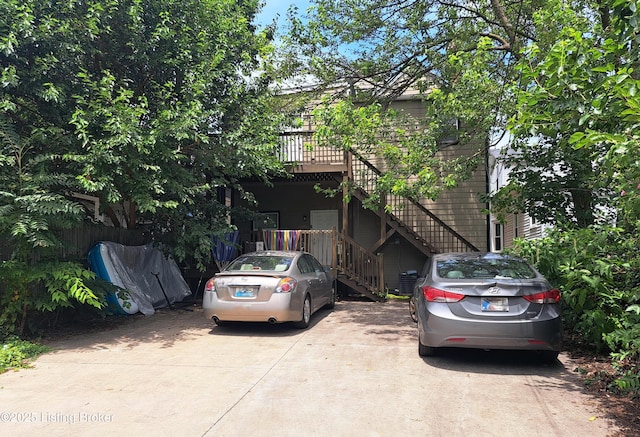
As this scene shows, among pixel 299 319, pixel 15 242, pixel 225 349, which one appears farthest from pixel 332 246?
pixel 15 242

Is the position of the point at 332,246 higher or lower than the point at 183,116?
lower

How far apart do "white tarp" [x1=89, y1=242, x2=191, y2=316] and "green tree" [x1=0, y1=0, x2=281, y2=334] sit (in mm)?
1066

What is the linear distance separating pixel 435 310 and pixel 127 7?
7293 millimetres

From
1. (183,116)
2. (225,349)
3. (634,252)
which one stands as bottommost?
(225,349)

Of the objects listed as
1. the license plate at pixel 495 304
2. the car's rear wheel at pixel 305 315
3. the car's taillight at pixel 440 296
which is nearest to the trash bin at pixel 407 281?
the car's rear wheel at pixel 305 315

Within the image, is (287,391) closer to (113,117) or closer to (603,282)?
(603,282)

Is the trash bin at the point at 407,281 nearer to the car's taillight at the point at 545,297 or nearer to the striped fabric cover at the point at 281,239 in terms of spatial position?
the striped fabric cover at the point at 281,239

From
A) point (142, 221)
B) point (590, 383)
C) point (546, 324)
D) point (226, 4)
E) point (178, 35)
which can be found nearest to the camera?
point (590, 383)

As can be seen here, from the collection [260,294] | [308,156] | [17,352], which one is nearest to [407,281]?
[308,156]

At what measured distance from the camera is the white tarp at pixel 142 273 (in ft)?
30.0

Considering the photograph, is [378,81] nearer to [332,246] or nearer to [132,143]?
[332,246]

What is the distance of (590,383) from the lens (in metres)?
5.12

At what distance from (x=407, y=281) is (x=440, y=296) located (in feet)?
24.4

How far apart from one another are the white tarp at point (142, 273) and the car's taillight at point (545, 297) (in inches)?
305
